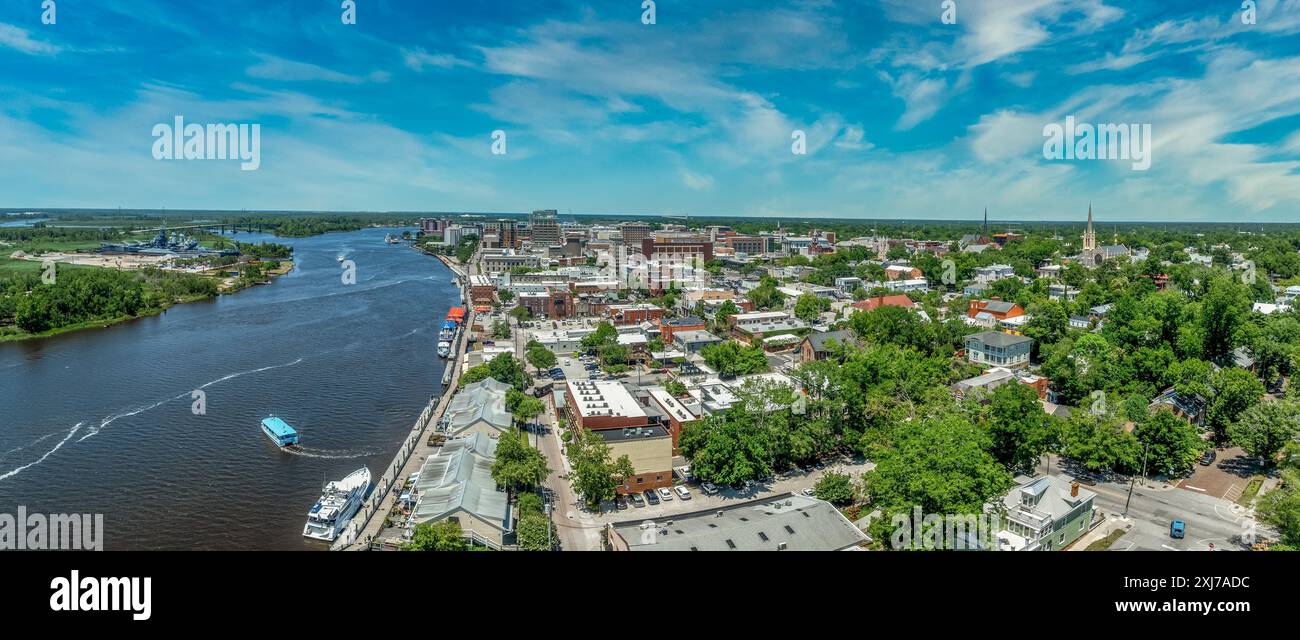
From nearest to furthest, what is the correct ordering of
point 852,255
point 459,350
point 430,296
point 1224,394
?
1. point 1224,394
2. point 459,350
3. point 430,296
4. point 852,255

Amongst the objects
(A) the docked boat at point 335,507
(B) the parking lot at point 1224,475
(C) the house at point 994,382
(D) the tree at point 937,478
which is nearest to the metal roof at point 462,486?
(A) the docked boat at point 335,507

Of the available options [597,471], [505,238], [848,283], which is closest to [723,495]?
[597,471]

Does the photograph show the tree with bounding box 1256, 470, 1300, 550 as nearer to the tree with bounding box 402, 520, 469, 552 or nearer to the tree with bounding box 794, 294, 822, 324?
the tree with bounding box 402, 520, 469, 552

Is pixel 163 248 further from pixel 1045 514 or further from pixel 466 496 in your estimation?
pixel 1045 514

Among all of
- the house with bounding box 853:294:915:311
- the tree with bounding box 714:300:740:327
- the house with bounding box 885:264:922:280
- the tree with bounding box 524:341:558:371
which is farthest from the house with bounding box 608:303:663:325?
the house with bounding box 885:264:922:280

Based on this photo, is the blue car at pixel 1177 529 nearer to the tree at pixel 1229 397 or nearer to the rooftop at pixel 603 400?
the tree at pixel 1229 397
